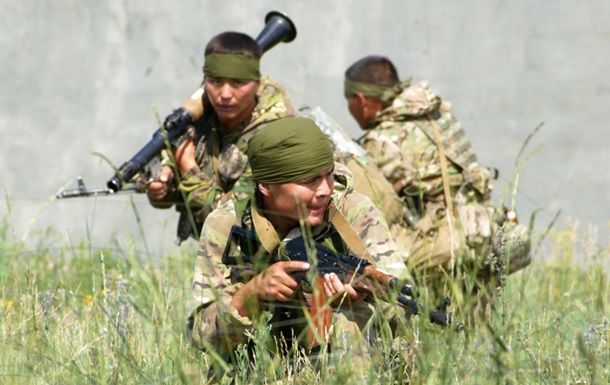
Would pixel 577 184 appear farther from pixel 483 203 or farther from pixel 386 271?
pixel 386 271

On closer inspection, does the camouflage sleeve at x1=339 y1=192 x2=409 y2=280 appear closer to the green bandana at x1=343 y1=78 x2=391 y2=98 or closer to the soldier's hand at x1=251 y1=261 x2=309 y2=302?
the soldier's hand at x1=251 y1=261 x2=309 y2=302

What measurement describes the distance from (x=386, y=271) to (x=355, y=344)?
309 mm

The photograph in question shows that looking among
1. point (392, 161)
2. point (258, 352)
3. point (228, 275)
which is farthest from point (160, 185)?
point (258, 352)

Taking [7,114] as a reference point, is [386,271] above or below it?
below

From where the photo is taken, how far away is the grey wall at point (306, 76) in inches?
286

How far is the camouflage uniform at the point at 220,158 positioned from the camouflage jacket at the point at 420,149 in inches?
23.9

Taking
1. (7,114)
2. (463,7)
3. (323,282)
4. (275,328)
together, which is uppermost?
(463,7)

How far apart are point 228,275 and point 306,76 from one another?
4.33 meters

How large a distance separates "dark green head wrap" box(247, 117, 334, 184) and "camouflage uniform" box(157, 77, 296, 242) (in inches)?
64.1

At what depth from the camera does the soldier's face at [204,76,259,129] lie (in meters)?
5.01

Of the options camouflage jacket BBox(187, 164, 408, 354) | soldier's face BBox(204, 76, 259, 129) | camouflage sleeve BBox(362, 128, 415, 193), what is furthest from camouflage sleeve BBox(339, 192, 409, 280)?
camouflage sleeve BBox(362, 128, 415, 193)

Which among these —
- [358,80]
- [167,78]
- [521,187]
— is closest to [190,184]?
[358,80]

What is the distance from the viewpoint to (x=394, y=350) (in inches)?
116

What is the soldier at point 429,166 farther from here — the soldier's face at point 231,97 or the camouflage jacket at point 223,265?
the camouflage jacket at point 223,265
